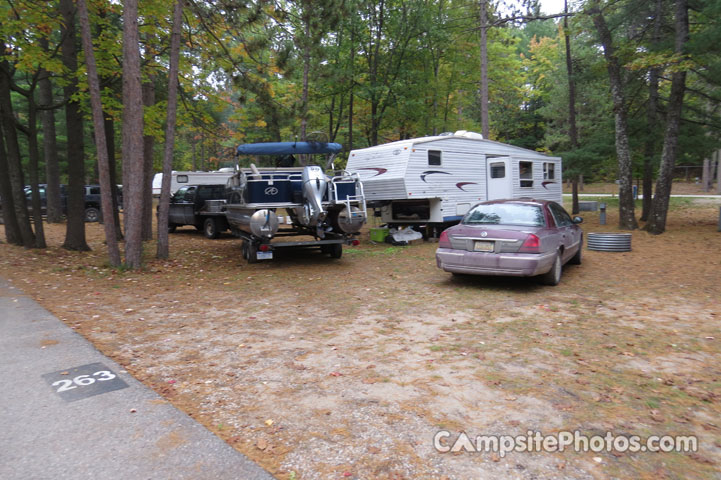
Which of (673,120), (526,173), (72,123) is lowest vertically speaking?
(526,173)

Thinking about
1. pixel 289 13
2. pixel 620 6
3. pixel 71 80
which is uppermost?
pixel 620 6

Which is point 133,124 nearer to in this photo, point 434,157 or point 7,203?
point 7,203

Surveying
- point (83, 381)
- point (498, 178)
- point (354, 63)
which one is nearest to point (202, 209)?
point (354, 63)

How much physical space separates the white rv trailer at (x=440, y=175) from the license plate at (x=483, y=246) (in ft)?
20.0

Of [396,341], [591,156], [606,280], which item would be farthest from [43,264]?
[591,156]

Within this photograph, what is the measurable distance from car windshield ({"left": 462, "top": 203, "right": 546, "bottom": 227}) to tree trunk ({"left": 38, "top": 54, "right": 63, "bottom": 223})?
14.7 metres

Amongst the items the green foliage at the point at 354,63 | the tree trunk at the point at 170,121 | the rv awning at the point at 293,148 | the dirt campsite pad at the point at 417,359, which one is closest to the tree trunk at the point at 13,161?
the green foliage at the point at 354,63

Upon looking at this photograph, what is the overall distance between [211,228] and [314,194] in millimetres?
8334

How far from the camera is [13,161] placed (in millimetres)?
12641

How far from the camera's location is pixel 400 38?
72.1ft

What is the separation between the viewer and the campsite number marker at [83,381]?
3920 mm

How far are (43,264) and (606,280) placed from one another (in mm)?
11821

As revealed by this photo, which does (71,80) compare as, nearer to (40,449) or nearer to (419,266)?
(419,266)

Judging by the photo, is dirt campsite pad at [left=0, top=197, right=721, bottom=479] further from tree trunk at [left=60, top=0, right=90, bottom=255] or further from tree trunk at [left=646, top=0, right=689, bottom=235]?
tree trunk at [left=646, top=0, right=689, bottom=235]
